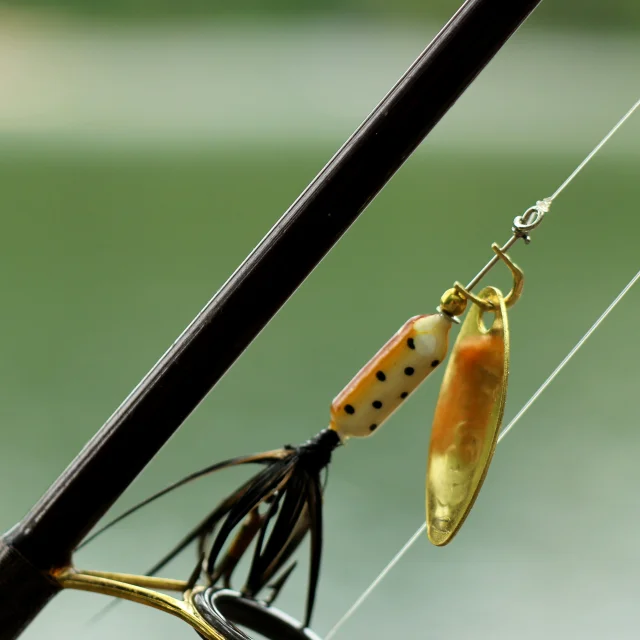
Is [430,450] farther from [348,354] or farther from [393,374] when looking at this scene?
[348,354]

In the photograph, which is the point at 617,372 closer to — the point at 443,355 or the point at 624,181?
the point at 624,181

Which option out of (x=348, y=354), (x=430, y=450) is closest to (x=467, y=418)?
(x=430, y=450)

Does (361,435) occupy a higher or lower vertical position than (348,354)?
lower

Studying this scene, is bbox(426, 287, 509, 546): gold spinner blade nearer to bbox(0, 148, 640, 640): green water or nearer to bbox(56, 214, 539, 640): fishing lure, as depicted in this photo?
bbox(56, 214, 539, 640): fishing lure

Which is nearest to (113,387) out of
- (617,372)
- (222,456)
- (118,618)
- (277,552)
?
(222,456)

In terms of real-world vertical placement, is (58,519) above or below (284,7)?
below

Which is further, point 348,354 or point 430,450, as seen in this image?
point 348,354

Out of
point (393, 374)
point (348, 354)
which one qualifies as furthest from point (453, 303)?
point (348, 354)
